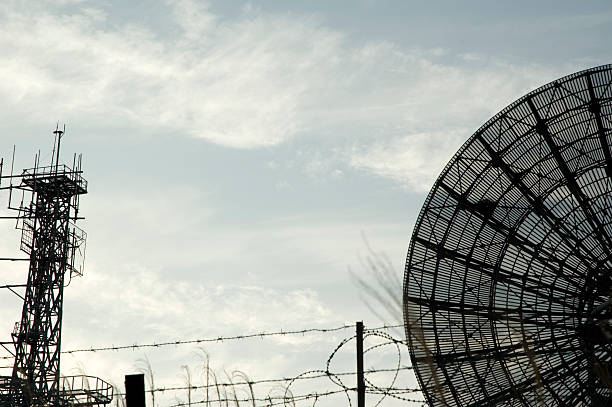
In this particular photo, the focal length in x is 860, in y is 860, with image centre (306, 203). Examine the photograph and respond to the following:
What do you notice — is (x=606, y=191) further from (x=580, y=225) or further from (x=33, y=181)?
(x=33, y=181)

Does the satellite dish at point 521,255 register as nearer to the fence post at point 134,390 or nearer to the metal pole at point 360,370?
the metal pole at point 360,370

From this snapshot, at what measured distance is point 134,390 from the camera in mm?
11695

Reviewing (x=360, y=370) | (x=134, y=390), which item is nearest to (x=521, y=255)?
(x=360, y=370)

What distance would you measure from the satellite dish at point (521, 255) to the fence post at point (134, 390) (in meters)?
12.6

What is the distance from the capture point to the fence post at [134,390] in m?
11.7

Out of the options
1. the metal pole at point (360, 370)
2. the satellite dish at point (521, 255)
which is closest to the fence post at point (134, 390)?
the metal pole at point (360, 370)

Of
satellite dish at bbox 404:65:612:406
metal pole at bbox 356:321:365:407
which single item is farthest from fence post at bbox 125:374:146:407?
satellite dish at bbox 404:65:612:406

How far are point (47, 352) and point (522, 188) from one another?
34.8 metres

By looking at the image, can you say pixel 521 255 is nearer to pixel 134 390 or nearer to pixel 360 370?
pixel 360 370

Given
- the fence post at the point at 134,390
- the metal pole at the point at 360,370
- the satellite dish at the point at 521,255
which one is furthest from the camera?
the satellite dish at the point at 521,255

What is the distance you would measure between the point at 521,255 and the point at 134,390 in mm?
15163

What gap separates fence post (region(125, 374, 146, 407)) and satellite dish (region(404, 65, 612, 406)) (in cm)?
1259

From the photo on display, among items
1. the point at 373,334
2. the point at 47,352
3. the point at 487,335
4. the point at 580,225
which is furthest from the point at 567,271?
the point at 47,352

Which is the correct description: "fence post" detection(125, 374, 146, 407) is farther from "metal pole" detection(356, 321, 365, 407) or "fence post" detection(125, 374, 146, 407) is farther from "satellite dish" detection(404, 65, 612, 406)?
"satellite dish" detection(404, 65, 612, 406)
